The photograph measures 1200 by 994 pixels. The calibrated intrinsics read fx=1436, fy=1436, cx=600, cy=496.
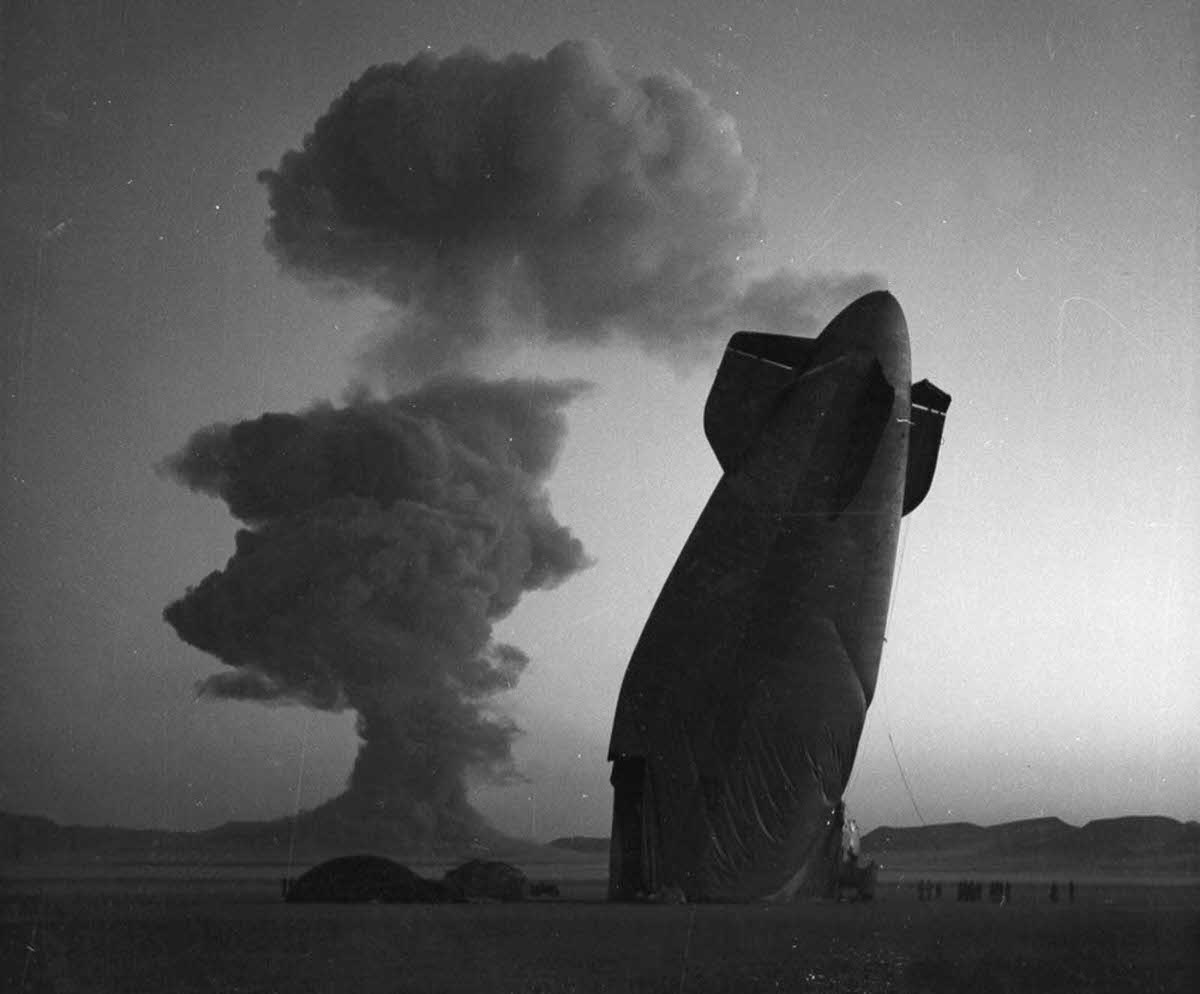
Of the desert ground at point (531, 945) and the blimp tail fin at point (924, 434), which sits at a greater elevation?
the blimp tail fin at point (924, 434)

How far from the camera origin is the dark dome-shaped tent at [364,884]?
1392 centimetres

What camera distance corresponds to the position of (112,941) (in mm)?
10648

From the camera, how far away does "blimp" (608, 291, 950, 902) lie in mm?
14445

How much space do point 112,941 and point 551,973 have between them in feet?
10.9

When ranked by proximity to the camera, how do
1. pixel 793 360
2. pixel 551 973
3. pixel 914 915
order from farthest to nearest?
pixel 793 360, pixel 914 915, pixel 551 973

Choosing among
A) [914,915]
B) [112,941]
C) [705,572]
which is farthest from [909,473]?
[112,941]

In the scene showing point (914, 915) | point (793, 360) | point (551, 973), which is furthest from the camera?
point (793, 360)

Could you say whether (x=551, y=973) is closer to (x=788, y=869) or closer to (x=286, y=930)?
(x=286, y=930)

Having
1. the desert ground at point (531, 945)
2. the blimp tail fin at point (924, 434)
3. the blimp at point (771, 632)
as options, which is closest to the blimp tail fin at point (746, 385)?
the blimp at point (771, 632)

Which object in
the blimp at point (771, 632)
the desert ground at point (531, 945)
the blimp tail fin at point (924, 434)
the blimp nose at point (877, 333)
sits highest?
the blimp nose at point (877, 333)

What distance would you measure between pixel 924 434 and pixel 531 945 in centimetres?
755

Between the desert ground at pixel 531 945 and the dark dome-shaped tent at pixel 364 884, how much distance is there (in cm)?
35

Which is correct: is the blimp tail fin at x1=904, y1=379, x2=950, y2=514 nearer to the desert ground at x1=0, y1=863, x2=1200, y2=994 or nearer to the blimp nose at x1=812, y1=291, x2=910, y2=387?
the blimp nose at x1=812, y1=291, x2=910, y2=387

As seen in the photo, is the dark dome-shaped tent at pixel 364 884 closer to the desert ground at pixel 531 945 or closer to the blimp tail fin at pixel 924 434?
the desert ground at pixel 531 945
